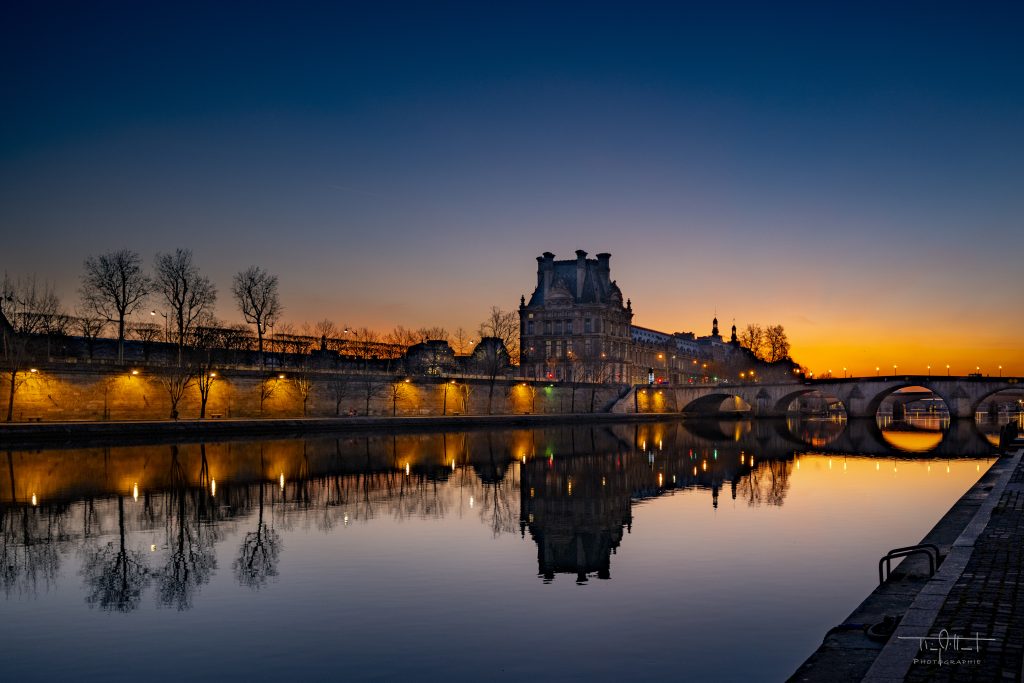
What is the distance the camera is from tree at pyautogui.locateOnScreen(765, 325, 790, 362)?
159250 mm

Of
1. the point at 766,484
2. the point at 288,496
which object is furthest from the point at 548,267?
the point at 288,496

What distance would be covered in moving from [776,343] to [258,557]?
148943 mm

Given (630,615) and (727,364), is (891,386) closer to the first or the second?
(727,364)

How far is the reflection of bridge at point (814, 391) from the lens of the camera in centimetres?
9850

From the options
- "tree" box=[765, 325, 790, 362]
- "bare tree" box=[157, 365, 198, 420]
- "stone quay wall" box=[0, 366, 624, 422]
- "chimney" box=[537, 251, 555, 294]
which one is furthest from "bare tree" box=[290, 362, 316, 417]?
"tree" box=[765, 325, 790, 362]

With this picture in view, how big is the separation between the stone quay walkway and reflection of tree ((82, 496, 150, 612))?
12.7 metres

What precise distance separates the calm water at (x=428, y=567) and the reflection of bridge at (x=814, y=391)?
63943 mm

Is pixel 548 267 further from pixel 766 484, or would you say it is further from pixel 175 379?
pixel 766 484

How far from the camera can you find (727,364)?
16550 cm

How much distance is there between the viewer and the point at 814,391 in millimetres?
114688

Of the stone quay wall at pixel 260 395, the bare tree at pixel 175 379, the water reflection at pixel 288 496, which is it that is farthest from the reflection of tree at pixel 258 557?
the bare tree at pixel 175 379

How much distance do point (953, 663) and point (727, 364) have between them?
160861 millimetres

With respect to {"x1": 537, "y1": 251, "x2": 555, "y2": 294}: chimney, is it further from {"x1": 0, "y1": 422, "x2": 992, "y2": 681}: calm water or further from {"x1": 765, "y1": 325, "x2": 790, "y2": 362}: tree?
{"x1": 0, "y1": 422, "x2": 992, "y2": 681}: calm water

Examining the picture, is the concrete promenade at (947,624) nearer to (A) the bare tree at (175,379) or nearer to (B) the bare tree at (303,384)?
(A) the bare tree at (175,379)
